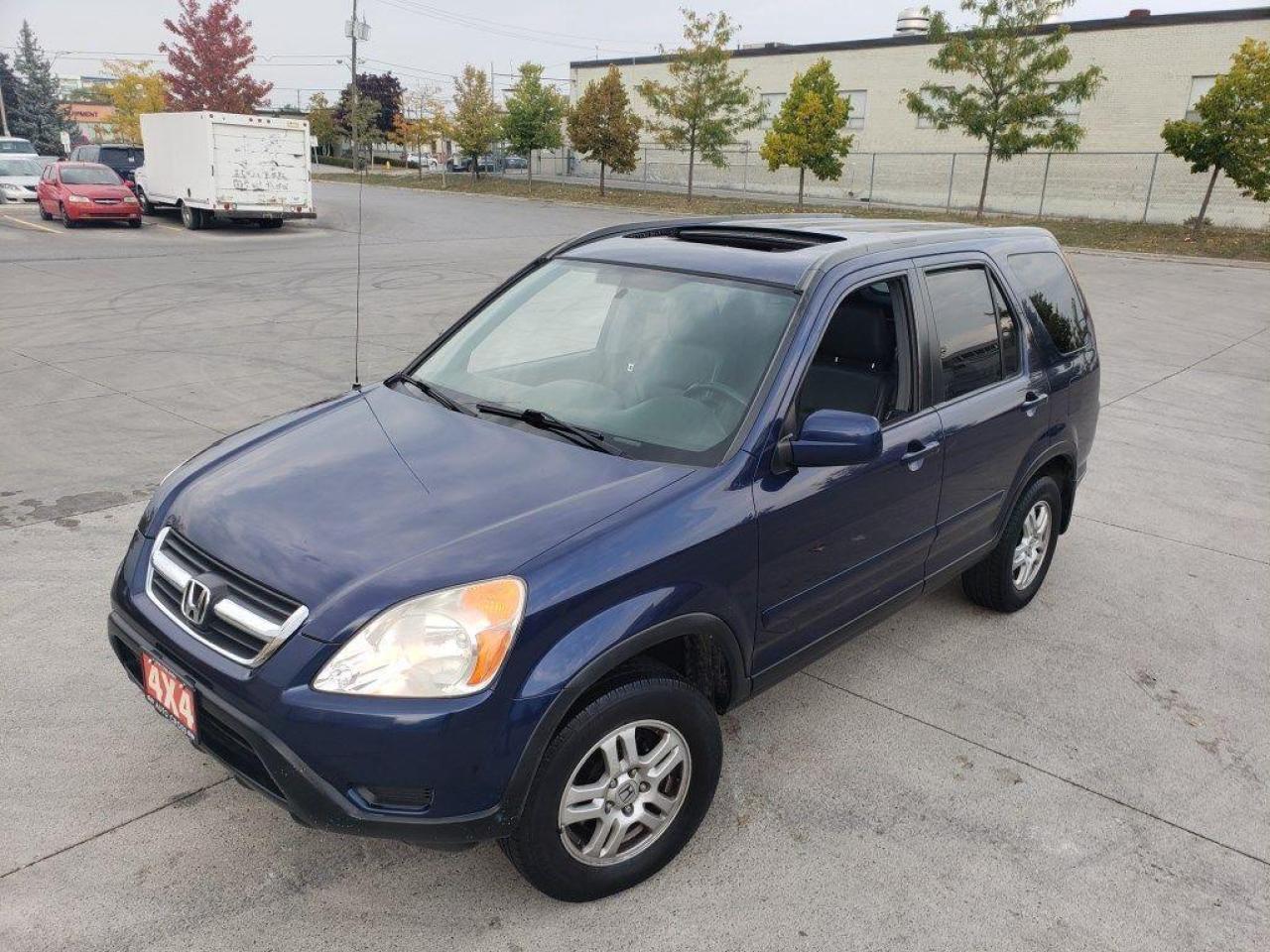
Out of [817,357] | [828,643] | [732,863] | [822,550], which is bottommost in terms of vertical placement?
[732,863]

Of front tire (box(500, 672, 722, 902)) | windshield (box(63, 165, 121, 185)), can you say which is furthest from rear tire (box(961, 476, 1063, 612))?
windshield (box(63, 165, 121, 185))

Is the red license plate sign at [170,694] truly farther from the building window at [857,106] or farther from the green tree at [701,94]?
the building window at [857,106]

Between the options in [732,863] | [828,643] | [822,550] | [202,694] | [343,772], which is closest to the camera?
[343,772]

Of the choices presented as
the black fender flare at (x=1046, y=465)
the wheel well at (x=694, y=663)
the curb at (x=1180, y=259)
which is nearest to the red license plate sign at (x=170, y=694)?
the wheel well at (x=694, y=663)

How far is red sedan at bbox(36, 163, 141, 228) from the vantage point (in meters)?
22.2

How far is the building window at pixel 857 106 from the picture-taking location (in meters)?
41.5

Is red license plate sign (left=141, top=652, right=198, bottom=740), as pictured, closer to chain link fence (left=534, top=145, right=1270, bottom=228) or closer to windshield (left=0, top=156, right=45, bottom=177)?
windshield (left=0, top=156, right=45, bottom=177)

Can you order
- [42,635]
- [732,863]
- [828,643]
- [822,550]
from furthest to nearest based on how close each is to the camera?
[42,635] < [828,643] < [822,550] < [732,863]

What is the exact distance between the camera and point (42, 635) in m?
4.08

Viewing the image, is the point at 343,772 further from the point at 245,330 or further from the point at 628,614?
the point at 245,330

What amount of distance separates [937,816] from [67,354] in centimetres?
932

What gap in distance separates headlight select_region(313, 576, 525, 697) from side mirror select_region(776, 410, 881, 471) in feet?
3.45

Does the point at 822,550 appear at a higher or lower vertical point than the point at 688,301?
lower

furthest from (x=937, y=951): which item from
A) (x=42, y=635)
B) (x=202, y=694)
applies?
(x=42, y=635)
